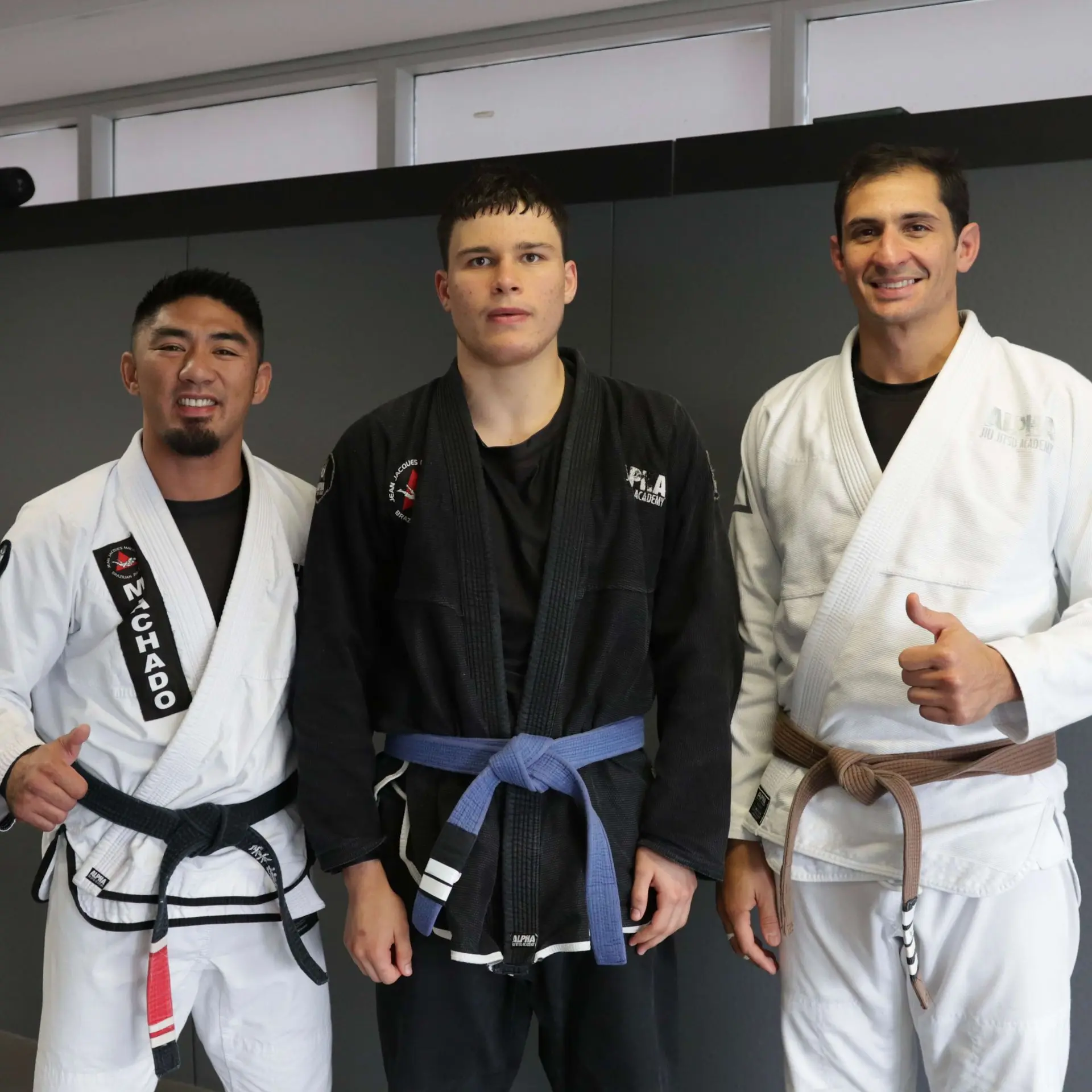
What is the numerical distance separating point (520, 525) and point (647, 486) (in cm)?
19

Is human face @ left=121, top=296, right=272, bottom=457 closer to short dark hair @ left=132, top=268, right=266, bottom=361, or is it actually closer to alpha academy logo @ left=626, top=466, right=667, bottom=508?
short dark hair @ left=132, top=268, right=266, bottom=361

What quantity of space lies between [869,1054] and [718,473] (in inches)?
41.7

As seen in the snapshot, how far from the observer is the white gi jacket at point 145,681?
5.84ft

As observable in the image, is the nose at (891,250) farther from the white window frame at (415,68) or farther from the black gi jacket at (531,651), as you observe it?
the white window frame at (415,68)

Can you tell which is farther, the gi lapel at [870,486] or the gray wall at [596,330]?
the gray wall at [596,330]

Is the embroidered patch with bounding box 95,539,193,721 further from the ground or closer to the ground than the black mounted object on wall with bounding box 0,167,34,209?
closer to the ground

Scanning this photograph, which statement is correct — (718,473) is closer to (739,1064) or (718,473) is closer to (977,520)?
(977,520)

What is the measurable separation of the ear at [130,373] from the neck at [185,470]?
0.34 ft

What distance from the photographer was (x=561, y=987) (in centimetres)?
167

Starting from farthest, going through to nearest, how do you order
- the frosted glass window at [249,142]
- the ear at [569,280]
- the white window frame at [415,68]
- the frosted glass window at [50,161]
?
1. the frosted glass window at [50,161]
2. the frosted glass window at [249,142]
3. the white window frame at [415,68]
4. the ear at [569,280]

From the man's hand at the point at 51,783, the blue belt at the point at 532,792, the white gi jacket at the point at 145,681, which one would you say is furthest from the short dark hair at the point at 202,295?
the blue belt at the point at 532,792

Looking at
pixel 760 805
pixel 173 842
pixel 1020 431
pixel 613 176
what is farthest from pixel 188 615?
pixel 1020 431

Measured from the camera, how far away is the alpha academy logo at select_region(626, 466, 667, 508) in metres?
1.69

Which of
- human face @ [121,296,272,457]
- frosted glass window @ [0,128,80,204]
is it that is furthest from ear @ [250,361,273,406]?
frosted glass window @ [0,128,80,204]
